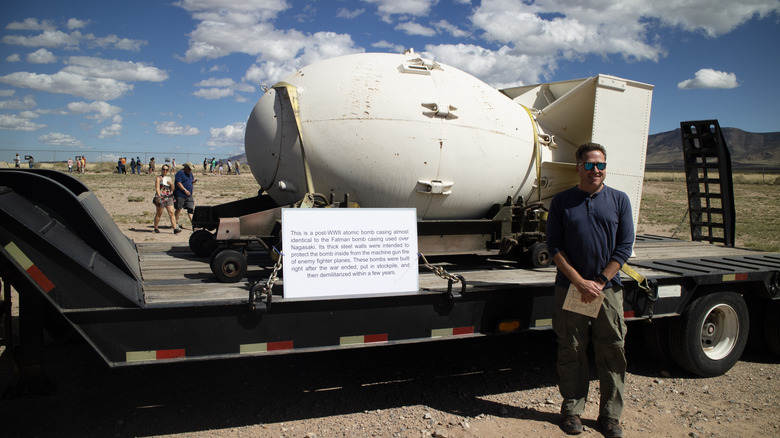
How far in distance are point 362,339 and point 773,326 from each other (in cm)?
448

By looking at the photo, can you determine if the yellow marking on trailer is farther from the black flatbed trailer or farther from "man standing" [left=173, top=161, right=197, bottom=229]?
"man standing" [left=173, top=161, right=197, bottom=229]

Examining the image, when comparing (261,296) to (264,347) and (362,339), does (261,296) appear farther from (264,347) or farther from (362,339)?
(362,339)

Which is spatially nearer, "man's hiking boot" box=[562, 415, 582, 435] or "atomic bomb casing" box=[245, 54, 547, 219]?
"man's hiking boot" box=[562, 415, 582, 435]

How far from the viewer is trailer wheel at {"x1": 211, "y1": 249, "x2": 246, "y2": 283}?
14.0 ft

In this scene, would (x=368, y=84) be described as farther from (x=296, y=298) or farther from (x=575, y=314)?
(x=575, y=314)

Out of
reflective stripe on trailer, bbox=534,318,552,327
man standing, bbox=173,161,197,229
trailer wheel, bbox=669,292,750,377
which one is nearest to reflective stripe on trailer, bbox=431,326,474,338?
reflective stripe on trailer, bbox=534,318,552,327

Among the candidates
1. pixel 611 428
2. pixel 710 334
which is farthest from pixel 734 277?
pixel 611 428

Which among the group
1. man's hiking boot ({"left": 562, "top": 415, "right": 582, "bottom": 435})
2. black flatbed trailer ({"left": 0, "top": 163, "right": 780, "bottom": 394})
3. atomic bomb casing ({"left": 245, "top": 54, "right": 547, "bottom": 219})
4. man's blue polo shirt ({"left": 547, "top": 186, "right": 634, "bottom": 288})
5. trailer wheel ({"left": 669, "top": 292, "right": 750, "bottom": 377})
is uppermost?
atomic bomb casing ({"left": 245, "top": 54, "right": 547, "bottom": 219})

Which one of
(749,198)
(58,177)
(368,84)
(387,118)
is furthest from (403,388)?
(749,198)

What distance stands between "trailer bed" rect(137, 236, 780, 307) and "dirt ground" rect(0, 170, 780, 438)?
86 cm

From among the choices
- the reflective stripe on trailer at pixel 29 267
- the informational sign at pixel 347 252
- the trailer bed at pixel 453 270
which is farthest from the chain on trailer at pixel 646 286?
the reflective stripe on trailer at pixel 29 267

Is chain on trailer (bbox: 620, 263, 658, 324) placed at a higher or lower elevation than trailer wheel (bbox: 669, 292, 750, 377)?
higher

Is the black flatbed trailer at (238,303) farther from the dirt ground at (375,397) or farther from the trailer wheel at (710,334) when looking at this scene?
the dirt ground at (375,397)

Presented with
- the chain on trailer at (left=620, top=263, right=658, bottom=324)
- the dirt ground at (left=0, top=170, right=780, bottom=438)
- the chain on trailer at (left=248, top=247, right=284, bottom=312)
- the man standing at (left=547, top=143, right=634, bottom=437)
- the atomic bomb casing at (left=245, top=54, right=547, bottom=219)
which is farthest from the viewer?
the atomic bomb casing at (left=245, top=54, right=547, bottom=219)
